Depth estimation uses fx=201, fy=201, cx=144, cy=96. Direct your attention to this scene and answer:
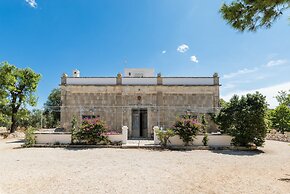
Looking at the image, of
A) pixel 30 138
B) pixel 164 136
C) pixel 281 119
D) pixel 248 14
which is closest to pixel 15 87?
pixel 30 138

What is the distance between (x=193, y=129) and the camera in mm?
11852

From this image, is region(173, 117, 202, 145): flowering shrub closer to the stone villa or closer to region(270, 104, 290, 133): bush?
the stone villa

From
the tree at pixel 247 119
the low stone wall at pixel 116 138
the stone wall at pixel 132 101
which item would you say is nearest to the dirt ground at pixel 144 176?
the tree at pixel 247 119

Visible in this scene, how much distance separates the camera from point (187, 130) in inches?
464

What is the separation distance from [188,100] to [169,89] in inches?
69.4

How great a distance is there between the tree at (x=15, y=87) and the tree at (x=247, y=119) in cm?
1796

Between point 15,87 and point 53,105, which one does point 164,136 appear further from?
point 53,105

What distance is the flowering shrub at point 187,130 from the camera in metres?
11.8

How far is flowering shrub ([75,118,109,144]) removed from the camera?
11953 millimetres

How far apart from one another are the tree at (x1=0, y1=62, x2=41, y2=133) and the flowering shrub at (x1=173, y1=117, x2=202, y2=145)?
1540cm

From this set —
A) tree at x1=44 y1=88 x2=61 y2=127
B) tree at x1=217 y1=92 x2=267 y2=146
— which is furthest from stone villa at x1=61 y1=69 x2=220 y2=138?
tree at x1=44 y1=88 x2=61 y2=127

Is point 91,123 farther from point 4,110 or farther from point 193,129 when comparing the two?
point 4,110

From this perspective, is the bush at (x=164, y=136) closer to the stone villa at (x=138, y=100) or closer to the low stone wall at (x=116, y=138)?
the low stone wall at (x=116, y=138)

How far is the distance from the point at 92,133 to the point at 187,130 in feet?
18.4
